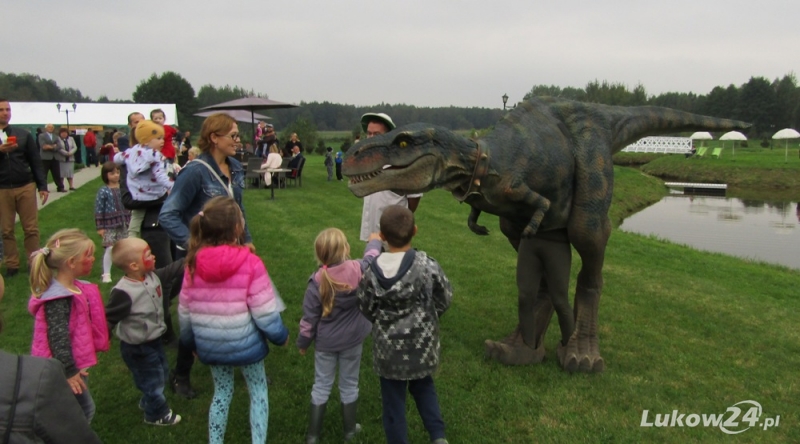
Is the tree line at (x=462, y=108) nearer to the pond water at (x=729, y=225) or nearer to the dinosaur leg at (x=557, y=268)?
the pond water at (x=729, y=225)

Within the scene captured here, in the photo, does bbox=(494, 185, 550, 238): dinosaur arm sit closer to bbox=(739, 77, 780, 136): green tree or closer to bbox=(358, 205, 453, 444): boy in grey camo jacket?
bbox=(358, 205, 453, 444): boy in grey camo jacket

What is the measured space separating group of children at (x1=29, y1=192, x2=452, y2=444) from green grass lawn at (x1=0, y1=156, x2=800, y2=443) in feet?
1.62

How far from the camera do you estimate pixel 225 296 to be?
3059 millimetres

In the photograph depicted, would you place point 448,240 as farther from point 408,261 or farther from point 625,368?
point 408,261

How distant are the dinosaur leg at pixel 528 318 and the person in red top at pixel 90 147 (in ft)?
72.6

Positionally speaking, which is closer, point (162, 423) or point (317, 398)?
point (317, 398)

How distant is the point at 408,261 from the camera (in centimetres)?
305

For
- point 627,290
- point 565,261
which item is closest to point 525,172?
point 565,261

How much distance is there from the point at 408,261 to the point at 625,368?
8.64 feet

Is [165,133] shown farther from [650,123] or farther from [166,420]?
[650,123]

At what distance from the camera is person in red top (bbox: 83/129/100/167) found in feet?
74.0

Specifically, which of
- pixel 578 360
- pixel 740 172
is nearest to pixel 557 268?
pixel 578 360

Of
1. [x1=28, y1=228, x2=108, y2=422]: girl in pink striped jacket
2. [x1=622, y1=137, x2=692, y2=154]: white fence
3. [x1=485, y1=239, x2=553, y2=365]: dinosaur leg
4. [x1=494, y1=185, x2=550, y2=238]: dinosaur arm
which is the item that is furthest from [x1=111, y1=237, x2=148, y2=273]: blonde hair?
[x1=622, y1=137, x2=692, y2=154]: white fence

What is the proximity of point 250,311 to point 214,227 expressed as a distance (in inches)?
19.1
